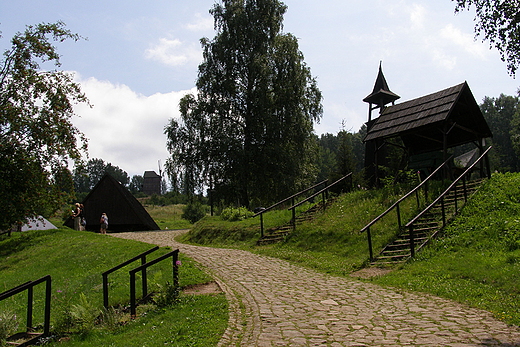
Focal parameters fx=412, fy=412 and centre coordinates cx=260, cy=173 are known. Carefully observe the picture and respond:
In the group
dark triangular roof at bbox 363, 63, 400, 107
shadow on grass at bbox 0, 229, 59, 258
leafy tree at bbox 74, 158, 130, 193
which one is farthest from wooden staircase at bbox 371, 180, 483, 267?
leafy tree at bbox 74, 158, 130, 193

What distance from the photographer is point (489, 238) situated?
10.2 metres

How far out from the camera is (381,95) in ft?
118

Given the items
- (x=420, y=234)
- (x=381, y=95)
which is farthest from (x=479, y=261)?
(x=381, y=95)

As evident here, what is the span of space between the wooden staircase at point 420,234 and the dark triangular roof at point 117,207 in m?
20.6

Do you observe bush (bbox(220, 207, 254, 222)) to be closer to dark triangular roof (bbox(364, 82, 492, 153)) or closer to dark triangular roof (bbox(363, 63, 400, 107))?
dark triangular roof (bbox(364, 82, 492, 153))

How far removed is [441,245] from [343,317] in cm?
555

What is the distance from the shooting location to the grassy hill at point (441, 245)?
25.0ft

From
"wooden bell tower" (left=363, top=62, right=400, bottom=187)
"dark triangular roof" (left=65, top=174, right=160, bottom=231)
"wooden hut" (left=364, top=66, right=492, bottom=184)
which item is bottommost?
"dark triangular roof" (left=65, top=174, right=160, bottom=231)

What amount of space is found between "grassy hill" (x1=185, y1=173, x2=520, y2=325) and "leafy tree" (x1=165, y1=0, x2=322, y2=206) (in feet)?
25.5

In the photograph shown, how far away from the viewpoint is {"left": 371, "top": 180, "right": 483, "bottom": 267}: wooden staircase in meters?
10.7

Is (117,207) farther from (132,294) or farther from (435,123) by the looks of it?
(132,294)

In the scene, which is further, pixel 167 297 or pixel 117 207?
pixel 117 207

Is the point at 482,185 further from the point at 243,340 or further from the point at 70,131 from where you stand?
the point at 70,131

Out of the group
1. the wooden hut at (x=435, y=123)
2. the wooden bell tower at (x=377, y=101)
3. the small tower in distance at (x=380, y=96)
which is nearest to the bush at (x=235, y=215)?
the wooden hut at (x=435, y=123)
